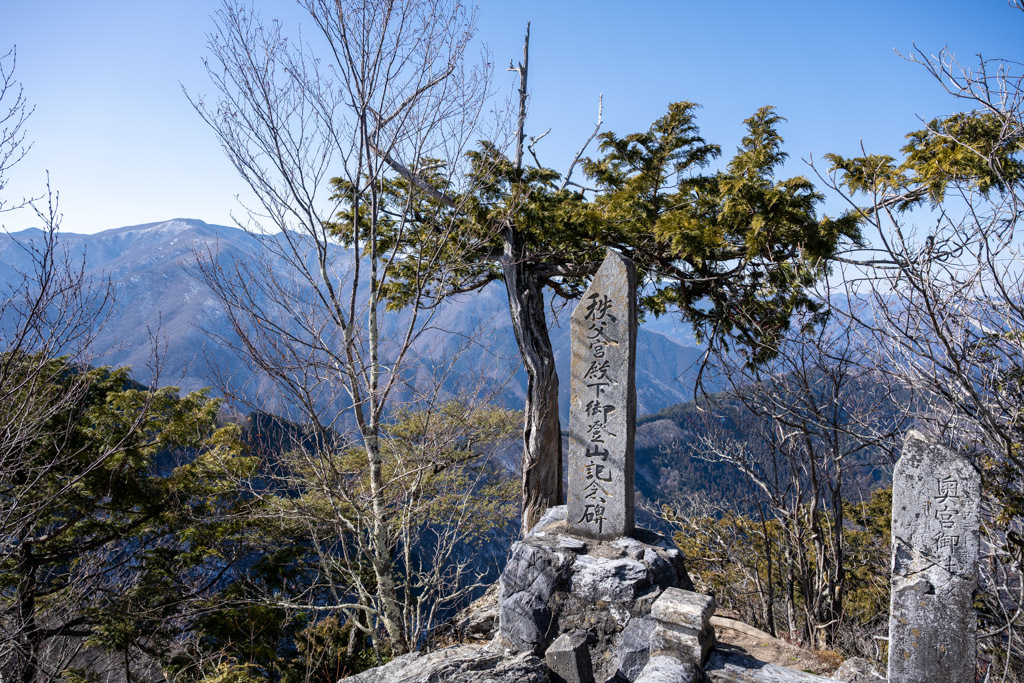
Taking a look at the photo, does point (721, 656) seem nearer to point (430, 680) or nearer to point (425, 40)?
point (430, 680)

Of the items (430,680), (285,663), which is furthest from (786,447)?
(285,663)

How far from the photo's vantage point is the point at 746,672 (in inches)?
133

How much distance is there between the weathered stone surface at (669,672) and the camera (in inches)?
126

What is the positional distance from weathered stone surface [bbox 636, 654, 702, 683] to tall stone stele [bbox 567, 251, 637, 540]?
1410mm

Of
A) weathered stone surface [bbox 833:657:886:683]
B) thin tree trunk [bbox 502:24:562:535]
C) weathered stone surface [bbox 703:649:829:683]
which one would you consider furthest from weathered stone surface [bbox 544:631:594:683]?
thin tree trunk [bbox 502:24:562:535]

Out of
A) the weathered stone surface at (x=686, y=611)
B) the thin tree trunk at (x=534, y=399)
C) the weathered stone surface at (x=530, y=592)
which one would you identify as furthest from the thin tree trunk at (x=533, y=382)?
the weathered stone surface at (x=686, y=611)

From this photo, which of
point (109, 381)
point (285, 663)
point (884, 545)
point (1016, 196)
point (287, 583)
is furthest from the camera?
point (884, 545)

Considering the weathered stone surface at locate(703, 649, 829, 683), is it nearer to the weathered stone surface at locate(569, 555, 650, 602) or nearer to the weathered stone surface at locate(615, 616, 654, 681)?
the weathered stone surface at locate(615, 616, 654, 681)

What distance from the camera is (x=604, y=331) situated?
489cm

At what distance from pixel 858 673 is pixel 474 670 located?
288 centimetres

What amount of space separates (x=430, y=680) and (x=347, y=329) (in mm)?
2839

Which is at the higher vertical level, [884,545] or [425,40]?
[425,40]

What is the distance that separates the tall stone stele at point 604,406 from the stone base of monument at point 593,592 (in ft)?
0.81

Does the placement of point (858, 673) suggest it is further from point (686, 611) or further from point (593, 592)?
point (593, 592)
